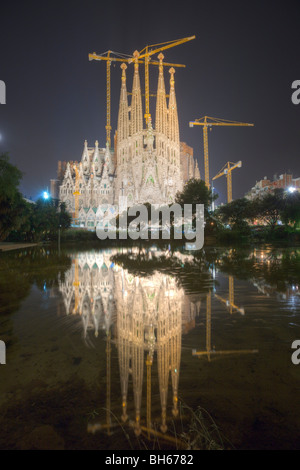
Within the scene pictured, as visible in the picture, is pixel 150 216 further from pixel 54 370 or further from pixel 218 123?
pixel 218 123

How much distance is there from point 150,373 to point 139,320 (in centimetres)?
Result: 165

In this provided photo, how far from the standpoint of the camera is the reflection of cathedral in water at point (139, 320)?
276cm

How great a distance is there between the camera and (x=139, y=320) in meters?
4.57

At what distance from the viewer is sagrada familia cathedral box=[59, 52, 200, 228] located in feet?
245

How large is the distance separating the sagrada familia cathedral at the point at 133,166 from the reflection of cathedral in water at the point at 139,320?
66.5m

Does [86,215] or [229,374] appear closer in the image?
[229,374]

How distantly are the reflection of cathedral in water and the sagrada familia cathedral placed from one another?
66.5m

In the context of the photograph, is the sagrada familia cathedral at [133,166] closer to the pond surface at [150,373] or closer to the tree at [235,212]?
the tree at [235,212]

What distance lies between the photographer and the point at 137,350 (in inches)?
136

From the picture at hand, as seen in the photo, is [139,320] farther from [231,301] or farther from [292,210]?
[292,210]

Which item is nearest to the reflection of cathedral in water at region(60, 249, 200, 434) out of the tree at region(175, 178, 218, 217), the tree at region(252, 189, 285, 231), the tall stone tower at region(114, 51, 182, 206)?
the tree at region(175, 178, 218, 217)

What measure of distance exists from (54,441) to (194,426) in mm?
1167

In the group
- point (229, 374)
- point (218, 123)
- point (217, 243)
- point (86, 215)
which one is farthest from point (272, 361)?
point (218, 123)

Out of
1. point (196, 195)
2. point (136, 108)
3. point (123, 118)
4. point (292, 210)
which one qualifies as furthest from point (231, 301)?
point (123, 118)
